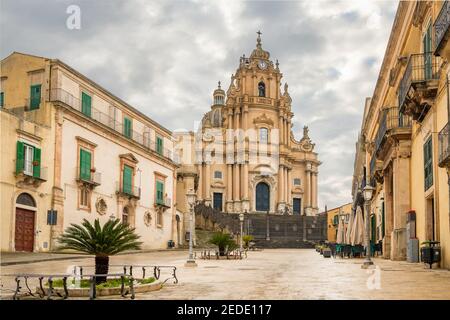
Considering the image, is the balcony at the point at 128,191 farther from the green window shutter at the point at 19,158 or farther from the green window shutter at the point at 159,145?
the green window shutter at the point at 19,158

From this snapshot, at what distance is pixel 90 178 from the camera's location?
112 feet

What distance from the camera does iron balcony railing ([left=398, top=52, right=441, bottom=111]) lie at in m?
18.9

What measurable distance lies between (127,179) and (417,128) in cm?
2114

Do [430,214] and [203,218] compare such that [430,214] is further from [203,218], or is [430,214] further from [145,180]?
[203,218]

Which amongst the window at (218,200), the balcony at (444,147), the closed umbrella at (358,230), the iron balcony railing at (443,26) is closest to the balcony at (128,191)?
the closed umbrella at (358,230)

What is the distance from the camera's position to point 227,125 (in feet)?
238

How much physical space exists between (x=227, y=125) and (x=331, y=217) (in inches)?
795

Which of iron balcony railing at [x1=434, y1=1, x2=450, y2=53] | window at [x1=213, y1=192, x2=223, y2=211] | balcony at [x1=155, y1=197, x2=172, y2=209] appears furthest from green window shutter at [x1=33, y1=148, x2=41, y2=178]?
window at [x1=213, y1=192, x2=223, y2=211]

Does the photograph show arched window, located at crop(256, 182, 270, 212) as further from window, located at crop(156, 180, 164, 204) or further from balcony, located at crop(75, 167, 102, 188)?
balcony, located at crop(75, 167, 102, 188)

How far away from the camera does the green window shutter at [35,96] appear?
31.2m

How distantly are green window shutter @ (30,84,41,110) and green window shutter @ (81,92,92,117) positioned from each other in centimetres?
301

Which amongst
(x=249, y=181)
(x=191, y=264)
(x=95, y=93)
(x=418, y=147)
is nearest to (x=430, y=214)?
(x=418, y=147)

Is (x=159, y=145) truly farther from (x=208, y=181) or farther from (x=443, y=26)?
(x=443, y=26)
